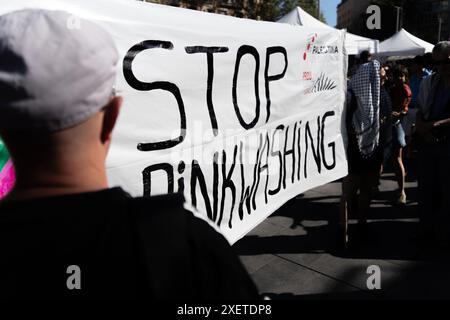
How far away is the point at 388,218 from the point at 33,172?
441cm

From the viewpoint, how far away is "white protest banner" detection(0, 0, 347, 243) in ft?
6.04

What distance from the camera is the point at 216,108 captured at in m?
2.30

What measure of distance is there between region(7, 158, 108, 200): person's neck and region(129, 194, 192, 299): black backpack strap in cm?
12

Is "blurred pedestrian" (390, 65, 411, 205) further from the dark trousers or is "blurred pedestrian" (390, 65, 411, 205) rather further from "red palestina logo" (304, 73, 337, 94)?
"red palestina logo" (304, 73, 337, 94)

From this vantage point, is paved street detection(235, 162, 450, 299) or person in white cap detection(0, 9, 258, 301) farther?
paved street detection(235, 162, 450, 299)

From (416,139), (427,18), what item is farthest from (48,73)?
(427,18)

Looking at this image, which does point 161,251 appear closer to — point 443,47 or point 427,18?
point 443,47

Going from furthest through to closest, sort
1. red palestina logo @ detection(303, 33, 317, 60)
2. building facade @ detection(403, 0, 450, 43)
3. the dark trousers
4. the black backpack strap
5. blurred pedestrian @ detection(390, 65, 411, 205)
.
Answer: building facade @ detection(403, 0, 450, 43)
blurred pedestrian @ detection(390, 65, 411, 205)
the dark trousers
red palestina logo @ detection(303, 33, 317, 60)
the black backpack strap

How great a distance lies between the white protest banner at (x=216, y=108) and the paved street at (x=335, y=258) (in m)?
0.68

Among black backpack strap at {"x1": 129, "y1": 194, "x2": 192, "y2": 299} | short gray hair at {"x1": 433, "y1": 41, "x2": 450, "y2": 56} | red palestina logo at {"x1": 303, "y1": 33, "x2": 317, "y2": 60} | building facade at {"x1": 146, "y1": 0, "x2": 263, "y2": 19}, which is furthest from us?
building facade at {"x1": 146, "y1": 0, "x2": 263, "y2": 19}

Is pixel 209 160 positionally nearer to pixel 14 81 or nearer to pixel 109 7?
pixel 109 7

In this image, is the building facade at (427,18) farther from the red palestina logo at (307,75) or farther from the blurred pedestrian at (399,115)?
the red palestina logo at (307,75)

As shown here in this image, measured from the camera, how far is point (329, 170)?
3.55m

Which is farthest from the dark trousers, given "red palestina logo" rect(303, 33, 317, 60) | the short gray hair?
"red palestina logo" rect(303, 33, 317, 60)
